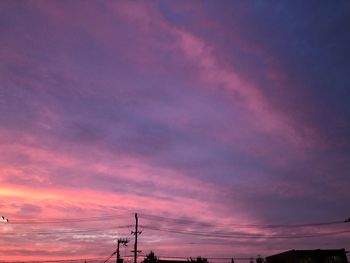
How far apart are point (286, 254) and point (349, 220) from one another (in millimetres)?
20665

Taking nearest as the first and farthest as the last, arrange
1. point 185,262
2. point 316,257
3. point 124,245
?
point 316,257 → point 124,245 → point 185,262

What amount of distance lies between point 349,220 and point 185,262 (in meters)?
44.7

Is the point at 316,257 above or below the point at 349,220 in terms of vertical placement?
below

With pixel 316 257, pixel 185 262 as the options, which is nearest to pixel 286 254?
pixel 316 257

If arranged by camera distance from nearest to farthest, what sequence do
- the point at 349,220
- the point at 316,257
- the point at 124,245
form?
the point at 349,220, the point at 316,257, the point at 124,245

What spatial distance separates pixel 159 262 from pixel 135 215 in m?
20.9

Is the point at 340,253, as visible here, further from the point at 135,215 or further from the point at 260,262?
the point at 135,215

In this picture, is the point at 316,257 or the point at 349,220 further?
the point at 316,257

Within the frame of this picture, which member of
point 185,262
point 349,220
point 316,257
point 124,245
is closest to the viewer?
point 349,220

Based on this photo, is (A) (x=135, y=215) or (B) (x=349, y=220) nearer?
(B) (x=349, y=220)

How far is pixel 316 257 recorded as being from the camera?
7600 cm

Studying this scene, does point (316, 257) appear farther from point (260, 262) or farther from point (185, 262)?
point (185, 262)

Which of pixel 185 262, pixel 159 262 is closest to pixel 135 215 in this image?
pixel 159 262

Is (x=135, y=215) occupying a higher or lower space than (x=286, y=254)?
higher
